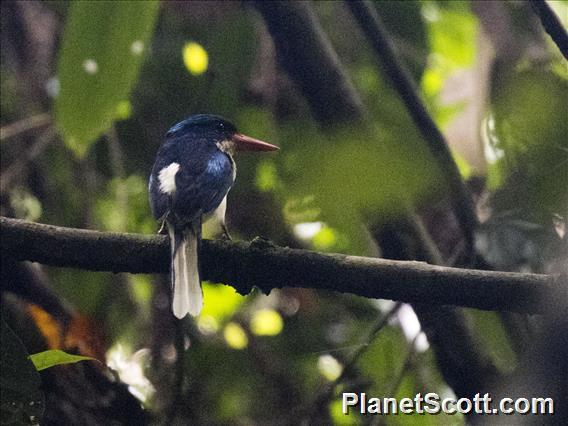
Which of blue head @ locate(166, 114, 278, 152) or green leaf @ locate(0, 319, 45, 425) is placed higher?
blue head @ locate(166, 114, 278, 152)

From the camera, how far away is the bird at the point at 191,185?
2423mm

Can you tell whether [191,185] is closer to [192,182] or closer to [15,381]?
[192,182]

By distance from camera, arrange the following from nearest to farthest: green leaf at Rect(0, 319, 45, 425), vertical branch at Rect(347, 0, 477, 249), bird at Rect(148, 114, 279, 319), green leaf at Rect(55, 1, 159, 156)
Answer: green leaf at Rect(0, 319, 45, 425) → bird at Rect(148, 114, 279, 319) → green leaf at Rect(55, 1, 159, 156) → vertical branch at Rect(347, 0, 477, 249)

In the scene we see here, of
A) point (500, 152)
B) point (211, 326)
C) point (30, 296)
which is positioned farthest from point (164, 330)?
point (500, 152)

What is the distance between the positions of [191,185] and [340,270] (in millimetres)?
936

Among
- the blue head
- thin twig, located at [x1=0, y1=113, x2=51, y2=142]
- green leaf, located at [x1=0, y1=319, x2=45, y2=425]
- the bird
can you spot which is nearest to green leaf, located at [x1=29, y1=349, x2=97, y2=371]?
green leaf, located at [x1=0, y1=319, x2=45, y2=425]

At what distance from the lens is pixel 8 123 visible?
388 centimetres

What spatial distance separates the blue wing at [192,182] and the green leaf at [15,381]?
0.83m

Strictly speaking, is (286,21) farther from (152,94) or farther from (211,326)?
(211,326)

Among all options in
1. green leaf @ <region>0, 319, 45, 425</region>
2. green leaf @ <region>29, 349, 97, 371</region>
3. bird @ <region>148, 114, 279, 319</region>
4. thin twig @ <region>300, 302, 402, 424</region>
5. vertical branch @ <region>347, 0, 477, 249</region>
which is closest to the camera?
green leaf @ <region>0, 319, 45, 425</region>

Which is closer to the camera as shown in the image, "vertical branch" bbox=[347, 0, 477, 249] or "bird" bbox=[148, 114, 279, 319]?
"bird" bbox=[148, 114, 279, 319]

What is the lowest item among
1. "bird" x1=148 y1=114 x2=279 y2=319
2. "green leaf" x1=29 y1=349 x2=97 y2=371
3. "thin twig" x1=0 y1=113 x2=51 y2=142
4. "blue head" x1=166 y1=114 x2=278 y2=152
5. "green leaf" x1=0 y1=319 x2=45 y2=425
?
"green leaf" x1=0 y1=319 x2=45 y2=425

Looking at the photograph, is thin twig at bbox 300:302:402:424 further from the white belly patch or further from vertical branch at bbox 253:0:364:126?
the white belly patch

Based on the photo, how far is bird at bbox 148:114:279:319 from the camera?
242 centimetres
